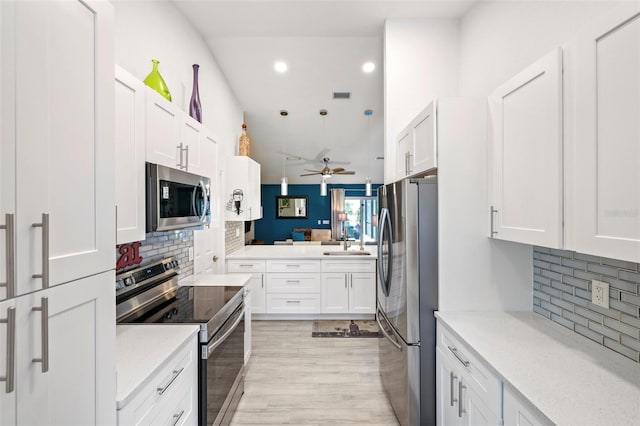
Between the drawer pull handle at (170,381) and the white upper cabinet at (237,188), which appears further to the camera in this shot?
the white upper cabinet at (237,188)

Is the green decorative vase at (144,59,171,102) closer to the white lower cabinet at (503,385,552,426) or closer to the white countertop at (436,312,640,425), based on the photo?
the white countertop at (436,312,640,425)

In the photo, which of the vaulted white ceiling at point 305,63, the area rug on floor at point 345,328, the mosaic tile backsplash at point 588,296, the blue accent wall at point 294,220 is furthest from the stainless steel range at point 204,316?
the blue accent wall at point 294,220

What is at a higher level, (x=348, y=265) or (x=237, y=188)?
(x=237, y=188)

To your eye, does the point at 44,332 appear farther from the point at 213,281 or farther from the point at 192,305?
the point at 213,281

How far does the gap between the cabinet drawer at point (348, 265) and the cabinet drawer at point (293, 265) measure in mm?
130

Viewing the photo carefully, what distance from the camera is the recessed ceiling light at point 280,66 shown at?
388 centimetres

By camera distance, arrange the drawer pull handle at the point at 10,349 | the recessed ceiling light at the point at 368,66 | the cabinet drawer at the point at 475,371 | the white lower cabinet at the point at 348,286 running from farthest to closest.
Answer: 1. the white lower cabinet at the point at 348,286
2. the recessed ceiling light at the point at 368,66
3. the cabinet drawer at the point at 475,371
4. the drawer pull handle at the point at 10,349

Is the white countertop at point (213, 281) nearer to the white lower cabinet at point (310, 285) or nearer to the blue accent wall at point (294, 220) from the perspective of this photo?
the white lower cabinet at point (310, 285)

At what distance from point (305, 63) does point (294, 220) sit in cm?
631

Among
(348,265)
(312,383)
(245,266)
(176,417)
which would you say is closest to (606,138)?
(176,417)

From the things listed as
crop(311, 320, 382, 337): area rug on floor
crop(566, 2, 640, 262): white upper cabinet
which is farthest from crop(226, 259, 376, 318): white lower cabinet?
crop(566, 2, 640, 262): white upper cabinet

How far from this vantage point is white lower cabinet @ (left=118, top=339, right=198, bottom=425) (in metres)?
1.11

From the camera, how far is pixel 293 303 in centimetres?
409

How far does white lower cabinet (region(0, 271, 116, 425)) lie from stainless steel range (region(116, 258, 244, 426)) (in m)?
0.79
